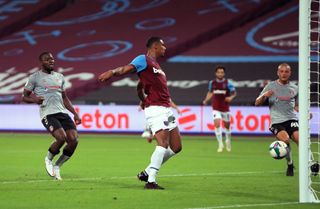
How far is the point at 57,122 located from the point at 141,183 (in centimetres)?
195

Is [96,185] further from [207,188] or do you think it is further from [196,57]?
[196,57]

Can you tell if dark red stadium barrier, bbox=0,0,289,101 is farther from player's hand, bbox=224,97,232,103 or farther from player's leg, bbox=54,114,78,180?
player's leg, bbox=54,114,78,180

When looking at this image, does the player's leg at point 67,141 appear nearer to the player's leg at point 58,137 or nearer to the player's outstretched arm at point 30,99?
the player's leg at point 58,137

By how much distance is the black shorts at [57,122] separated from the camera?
12930mm

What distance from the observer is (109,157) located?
18.2m

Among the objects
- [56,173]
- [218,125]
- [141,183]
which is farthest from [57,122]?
[218,125]

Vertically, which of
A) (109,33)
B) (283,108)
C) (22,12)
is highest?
(283,108)

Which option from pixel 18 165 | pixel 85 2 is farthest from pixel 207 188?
pixel 85 2

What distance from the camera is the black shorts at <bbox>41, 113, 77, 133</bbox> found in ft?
42.4

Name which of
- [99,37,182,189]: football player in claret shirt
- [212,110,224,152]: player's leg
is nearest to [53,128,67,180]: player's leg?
[99,37,182,189]: football player in claret shirt

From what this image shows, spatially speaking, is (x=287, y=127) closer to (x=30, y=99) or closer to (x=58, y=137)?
(x=58, y=137)

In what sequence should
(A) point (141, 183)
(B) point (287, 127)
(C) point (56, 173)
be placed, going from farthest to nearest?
(B) point (287, 127), (C) point (56, 173), (A) point (141, 183)

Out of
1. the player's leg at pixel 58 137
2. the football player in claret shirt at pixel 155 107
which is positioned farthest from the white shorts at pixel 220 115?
the football player in claret shirt at pixel 155 107

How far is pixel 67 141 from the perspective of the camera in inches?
512
